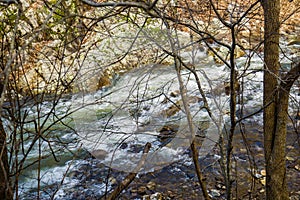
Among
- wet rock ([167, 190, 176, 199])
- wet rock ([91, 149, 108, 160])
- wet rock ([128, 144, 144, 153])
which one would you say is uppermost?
wet rock ([91, 149, 108, 160])

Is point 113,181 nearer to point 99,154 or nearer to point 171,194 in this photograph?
point 99,154

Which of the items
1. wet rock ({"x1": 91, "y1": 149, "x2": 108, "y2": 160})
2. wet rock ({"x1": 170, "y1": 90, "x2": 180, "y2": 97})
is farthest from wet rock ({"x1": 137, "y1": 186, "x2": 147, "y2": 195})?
wet rock ({"x1": 170, "y1": 90, "x2": 180, "y2": 97})

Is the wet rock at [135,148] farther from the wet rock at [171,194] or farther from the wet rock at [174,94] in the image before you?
the wet rock at [174,94]

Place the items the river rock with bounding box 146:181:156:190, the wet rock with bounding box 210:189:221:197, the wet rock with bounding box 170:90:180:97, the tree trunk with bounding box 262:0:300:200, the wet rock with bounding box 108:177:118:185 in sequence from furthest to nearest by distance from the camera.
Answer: the wet rock with bounding box 170:90:180:97 → the wet rock with bounding box 108:177:118:185 → the river rock with bounding box 146:181:156:190 → the wet rock with bounding box 210:189:221:197 → the tree trunk with bounding box 262:0:300:200

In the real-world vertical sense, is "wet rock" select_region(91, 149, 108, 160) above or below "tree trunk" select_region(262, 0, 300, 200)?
below

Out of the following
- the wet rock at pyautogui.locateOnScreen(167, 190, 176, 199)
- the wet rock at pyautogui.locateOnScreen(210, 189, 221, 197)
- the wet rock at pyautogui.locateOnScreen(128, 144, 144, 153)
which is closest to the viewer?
the wet rock at pyautogui.locateOnScreen(210, 189, 221, 197)

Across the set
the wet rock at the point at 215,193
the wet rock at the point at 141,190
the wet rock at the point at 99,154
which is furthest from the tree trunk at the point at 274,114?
the wet rock at the point at 99,154

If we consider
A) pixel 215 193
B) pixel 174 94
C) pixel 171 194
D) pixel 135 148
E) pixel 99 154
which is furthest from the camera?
pixel 174 94

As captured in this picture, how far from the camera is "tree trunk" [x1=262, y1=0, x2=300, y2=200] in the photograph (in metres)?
1.90

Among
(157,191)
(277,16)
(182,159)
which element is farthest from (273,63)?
(182,159)

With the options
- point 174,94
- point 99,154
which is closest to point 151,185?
point 99,154

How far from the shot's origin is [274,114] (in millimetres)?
1967

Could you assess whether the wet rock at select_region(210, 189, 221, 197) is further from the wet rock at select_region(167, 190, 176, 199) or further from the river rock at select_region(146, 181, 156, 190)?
the river rock at select_region(146, 181, 156, 190)

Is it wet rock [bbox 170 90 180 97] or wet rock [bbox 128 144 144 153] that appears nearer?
wet rock [bbox 128 144 144 153]
